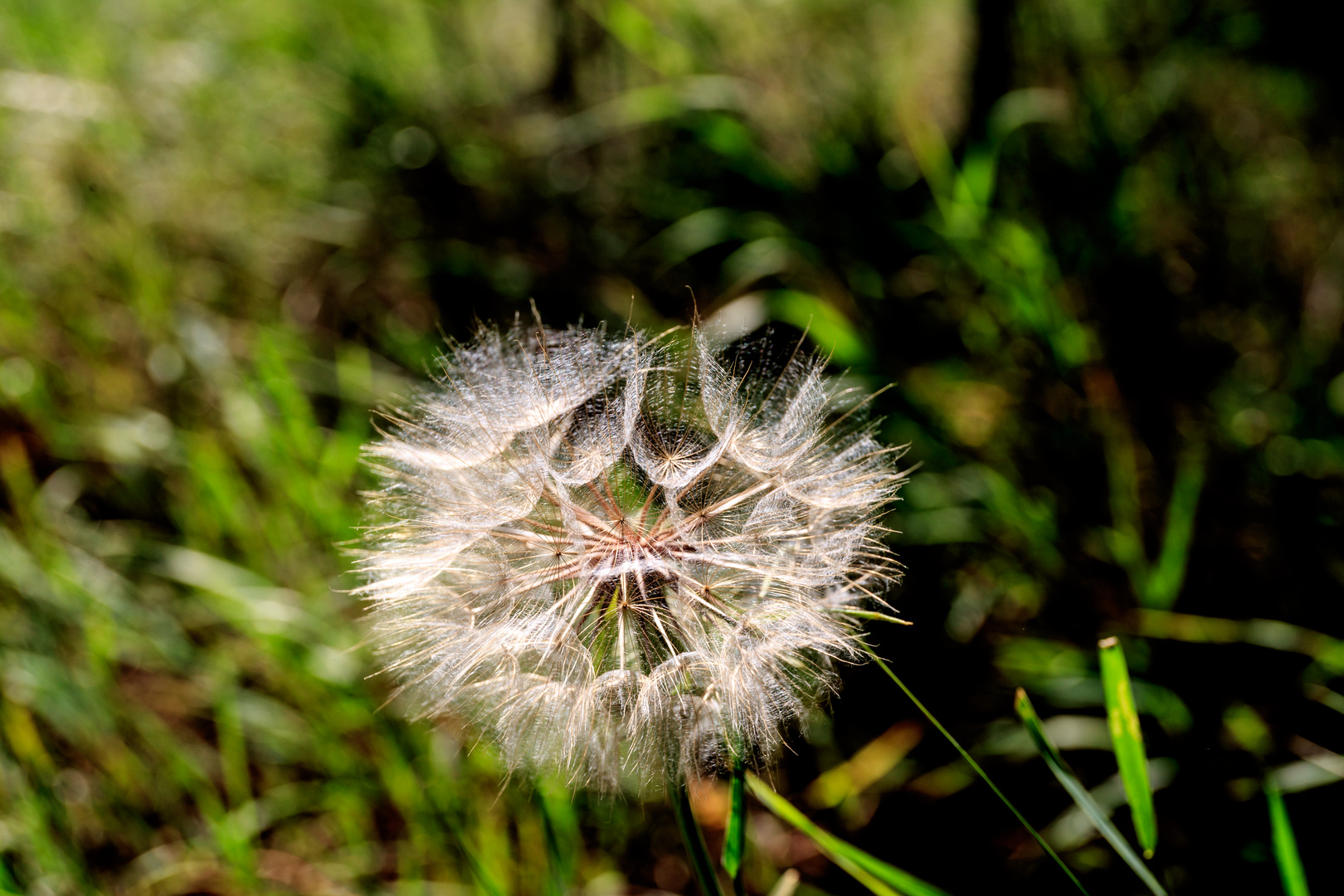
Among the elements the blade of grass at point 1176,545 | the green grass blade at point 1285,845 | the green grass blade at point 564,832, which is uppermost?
the blade of grass at point 1176,545

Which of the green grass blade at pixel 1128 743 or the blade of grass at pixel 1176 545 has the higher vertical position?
the blade of grass at pixel 1176 545

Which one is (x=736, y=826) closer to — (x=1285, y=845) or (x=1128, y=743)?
(x=1128, y=743)

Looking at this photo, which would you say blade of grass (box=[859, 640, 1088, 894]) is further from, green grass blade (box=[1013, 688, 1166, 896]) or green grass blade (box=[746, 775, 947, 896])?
green grass blade (box=[746, 775, 947, 896])

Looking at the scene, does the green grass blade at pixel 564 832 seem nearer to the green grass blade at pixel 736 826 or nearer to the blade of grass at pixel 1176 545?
the green grass blade at pixel 736 826

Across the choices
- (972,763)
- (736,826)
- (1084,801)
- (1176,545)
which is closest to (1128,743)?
(1084,801)

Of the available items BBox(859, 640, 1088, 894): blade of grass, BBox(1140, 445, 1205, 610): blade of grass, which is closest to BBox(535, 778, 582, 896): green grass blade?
BBox(859, 640, 1088, 894): blade of grass

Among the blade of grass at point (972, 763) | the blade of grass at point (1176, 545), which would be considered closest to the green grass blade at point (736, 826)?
the blade of grass at point (972, 763)

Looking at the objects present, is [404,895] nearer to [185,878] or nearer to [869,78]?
[185,878]
